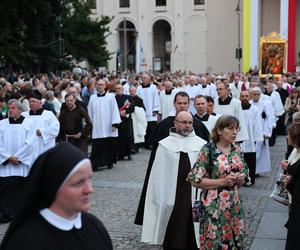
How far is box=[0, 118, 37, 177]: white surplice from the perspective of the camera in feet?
28.8

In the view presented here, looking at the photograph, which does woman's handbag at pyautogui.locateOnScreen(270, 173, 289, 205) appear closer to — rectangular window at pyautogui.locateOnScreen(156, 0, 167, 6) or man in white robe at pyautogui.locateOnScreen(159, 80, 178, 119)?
man in white robe at pyautogui.locateOnScreen(159, 80, 178, 119)

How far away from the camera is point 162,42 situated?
217ft

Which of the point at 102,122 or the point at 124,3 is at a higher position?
the point at 124,3

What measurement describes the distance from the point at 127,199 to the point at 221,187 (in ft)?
15.8

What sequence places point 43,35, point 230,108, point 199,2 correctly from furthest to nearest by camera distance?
point 199,2 → point 43,35 → point 230,108

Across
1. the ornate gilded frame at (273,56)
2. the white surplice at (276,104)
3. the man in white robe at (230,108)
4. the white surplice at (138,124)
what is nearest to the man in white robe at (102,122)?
the white surplice at (138,124)

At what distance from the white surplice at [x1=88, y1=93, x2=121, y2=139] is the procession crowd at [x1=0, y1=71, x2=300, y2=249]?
0.9 inches

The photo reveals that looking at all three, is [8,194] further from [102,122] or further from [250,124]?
[250,124]

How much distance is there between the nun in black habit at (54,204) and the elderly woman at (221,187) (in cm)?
289

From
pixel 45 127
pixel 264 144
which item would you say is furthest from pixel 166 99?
pixel 45 127

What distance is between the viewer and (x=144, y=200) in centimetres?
726

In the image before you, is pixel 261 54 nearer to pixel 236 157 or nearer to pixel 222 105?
pixel 222 105

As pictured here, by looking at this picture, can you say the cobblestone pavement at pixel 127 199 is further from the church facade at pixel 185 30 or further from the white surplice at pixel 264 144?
the church facade at pixel 185 30

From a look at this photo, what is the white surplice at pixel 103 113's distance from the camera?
13.3 meters
